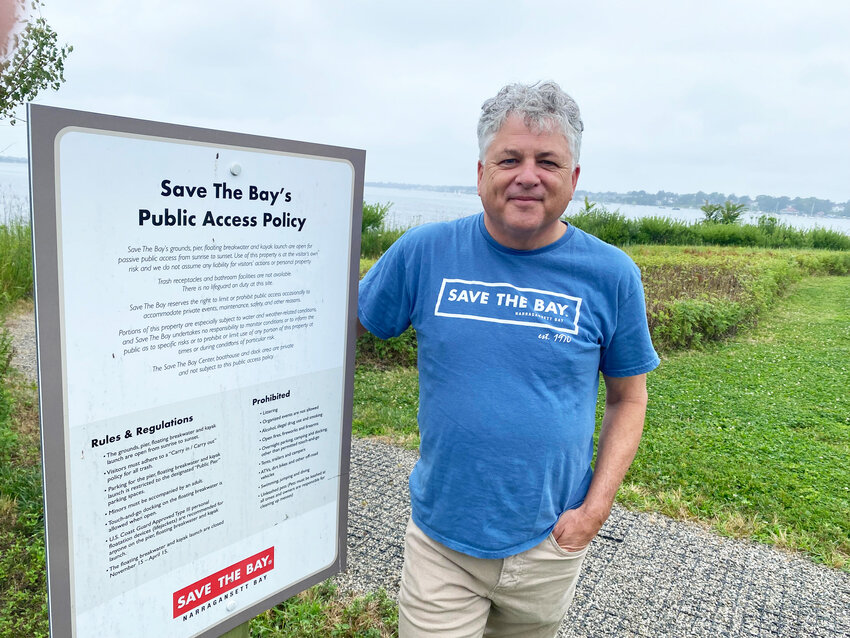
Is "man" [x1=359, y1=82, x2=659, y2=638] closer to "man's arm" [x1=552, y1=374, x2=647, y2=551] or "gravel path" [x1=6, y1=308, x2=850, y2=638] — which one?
"man's arm" [x1=552, y1=374, x2=647, y2=551]

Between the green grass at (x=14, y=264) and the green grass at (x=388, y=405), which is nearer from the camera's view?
the green grass at (x=388, y=405)

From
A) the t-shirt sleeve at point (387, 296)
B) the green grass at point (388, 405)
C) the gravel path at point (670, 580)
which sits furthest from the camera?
the green grass at point (388, 405)

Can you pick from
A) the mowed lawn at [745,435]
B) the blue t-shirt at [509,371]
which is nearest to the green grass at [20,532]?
the blue t-shirt at [509,371]

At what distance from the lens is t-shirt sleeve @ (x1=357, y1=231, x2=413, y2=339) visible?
7.07 ft

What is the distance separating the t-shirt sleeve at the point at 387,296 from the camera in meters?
2.16

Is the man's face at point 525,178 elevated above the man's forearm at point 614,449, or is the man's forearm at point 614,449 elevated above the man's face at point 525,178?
the man's face at point 525,178

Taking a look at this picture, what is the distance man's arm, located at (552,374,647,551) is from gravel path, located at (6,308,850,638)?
1.26 meters

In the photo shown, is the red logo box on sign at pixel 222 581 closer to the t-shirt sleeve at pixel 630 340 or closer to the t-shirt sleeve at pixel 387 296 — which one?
the t-shirt sleeve at pixel 387 296

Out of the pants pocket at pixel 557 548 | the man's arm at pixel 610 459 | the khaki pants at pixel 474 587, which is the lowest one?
the khaki pants at pixel 474 587

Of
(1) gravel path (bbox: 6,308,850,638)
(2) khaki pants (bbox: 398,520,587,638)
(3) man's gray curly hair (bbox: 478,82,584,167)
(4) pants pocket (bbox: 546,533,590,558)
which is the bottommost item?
(1) gravel path (bbox: 6,308,850,638)

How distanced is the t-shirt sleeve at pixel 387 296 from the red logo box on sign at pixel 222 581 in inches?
29.2

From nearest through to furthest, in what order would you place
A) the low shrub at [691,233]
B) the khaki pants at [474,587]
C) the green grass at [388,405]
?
1. the khaki pants at [474,587]
2. the green grass at [388,405]
3. the low shrub at [691,233]

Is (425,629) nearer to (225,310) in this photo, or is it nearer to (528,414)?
(528,414)

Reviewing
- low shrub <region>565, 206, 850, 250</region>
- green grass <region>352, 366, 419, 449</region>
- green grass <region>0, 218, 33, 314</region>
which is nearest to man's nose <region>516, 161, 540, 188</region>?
green grass <region>352, 366, 419, 449</region>
